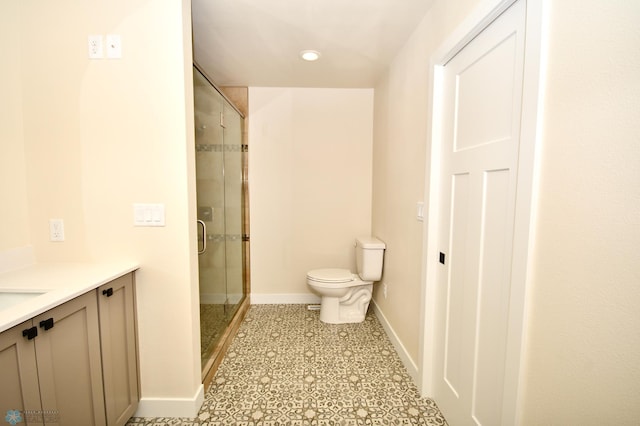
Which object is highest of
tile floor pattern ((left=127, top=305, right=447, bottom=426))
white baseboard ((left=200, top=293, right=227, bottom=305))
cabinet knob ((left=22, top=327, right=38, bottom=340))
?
cabinet knob ((left=22, top=327, right=38, bottom=340))

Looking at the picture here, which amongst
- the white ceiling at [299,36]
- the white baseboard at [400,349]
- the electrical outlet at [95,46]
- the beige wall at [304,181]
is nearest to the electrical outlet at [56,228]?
the electrical outlet at [95,46]

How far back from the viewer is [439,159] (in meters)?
1.59

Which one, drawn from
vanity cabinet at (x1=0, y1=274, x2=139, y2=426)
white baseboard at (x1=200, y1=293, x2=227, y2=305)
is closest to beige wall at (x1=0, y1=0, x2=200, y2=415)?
vanity cabinet at (x1=0, y1=274, x2=139, y2=426)

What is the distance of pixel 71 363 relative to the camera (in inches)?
42.8

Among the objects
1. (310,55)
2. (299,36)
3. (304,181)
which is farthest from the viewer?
(304,181)

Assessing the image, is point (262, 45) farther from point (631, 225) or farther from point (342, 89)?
point (631, 225)

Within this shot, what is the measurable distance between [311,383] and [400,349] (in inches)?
28.3

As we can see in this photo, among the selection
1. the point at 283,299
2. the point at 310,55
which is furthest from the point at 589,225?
the point at 283,299

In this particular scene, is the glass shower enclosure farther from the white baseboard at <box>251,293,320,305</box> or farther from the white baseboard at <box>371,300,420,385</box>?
the white baseboard at <box>371,300,420,385</box>

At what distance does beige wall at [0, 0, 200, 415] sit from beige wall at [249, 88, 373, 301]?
1555 millimetres

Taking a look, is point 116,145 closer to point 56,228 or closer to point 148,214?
point 148,214

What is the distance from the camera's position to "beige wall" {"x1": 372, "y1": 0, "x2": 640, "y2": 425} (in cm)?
67

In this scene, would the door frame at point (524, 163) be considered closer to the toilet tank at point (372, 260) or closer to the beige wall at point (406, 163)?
the beige wall at point (406, 163)

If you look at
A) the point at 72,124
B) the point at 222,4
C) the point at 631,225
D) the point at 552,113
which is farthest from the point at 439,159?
the point at 72,124
